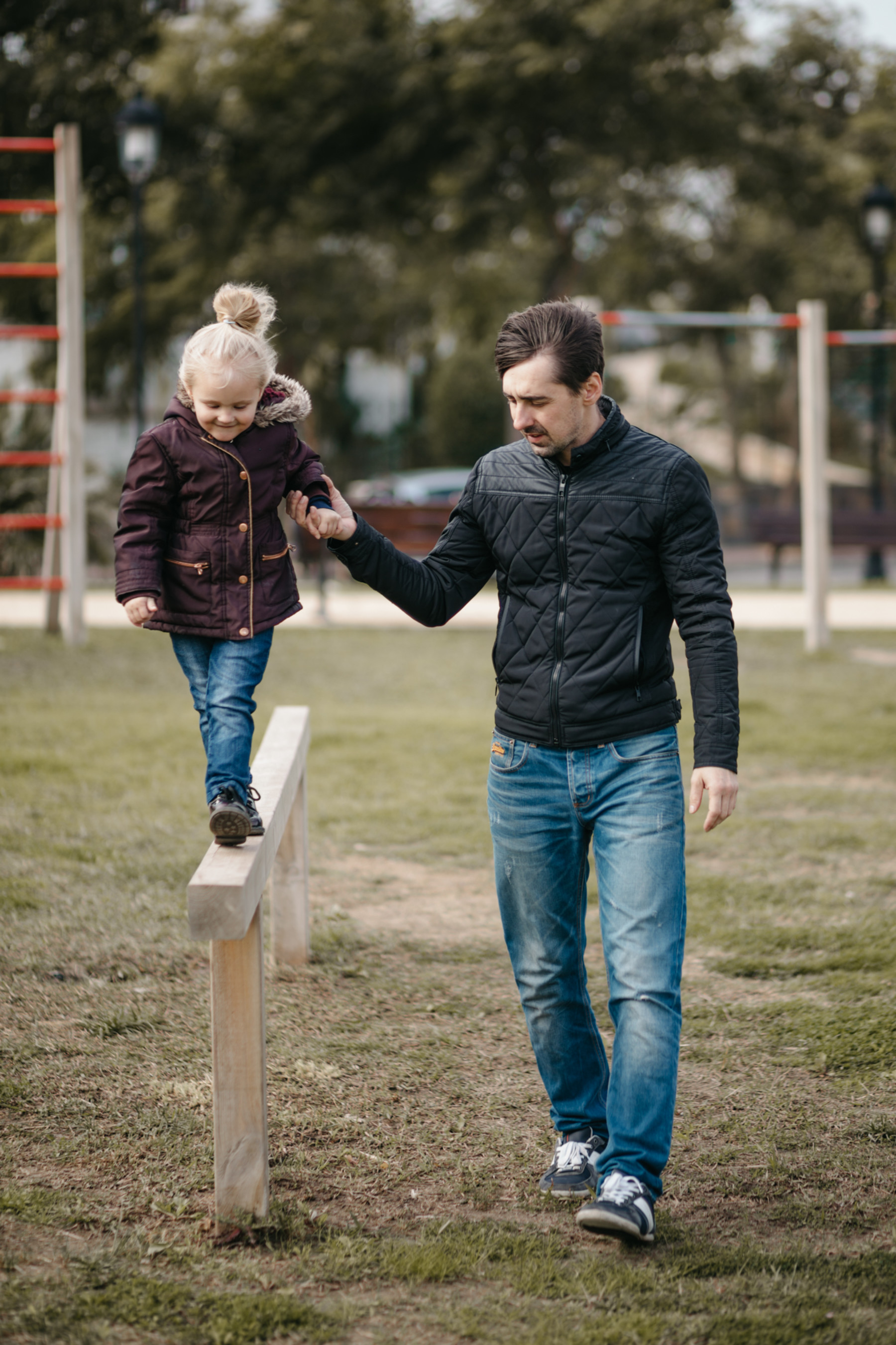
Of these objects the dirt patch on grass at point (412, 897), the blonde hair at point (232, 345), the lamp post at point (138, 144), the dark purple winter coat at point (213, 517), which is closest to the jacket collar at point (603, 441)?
the dark purple winter coat at point (213, 517)

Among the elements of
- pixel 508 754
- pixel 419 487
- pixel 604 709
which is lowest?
pixel 508 754

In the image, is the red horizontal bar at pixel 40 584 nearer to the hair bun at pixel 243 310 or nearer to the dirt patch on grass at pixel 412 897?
the dirt patch on grass at pixel 412 897

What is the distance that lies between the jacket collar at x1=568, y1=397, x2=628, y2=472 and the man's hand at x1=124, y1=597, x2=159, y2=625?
102cm

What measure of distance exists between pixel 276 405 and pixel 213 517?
1.01 feet

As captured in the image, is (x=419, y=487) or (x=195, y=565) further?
(x=419, y=487)

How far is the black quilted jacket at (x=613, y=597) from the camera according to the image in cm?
314

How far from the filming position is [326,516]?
11.0 ft

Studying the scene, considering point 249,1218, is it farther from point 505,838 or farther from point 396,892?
point 396,892

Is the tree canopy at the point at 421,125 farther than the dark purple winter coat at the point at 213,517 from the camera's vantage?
Yes

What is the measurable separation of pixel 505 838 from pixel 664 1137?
714 mm

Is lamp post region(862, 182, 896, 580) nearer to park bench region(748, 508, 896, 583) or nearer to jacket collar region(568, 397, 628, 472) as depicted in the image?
park bench region(748, 508, 896, 583)

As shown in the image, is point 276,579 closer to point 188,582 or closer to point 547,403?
point 188,582

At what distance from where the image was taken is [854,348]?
30.8 metres

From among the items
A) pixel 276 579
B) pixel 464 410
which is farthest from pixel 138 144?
pixel 464 410
